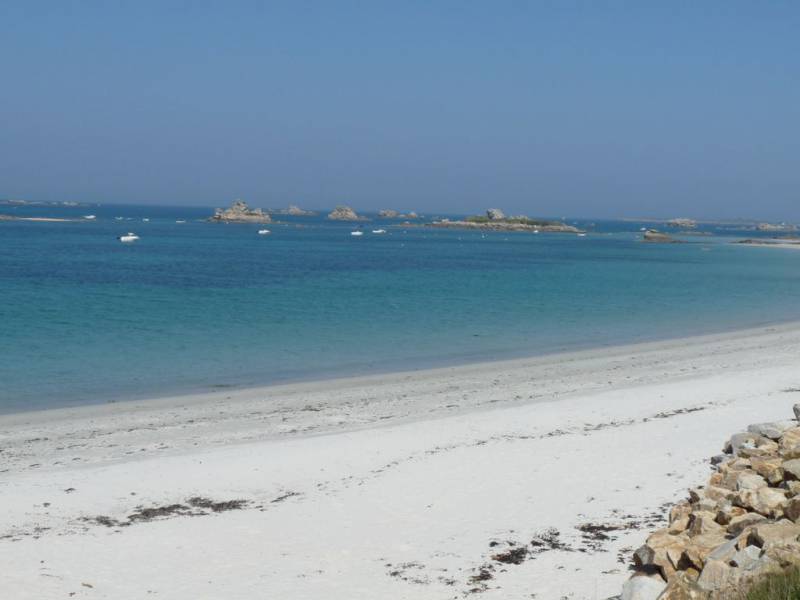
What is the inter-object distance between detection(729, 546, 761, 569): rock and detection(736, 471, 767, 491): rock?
5.25 feet

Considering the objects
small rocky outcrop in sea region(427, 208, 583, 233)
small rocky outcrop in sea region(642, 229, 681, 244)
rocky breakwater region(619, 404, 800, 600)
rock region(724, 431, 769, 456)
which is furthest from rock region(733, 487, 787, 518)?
small rocky outcrop in sea region(427, 208, 583, 233)

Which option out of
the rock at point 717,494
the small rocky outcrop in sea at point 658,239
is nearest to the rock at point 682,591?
the rock at point 717,494

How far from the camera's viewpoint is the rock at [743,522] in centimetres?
725

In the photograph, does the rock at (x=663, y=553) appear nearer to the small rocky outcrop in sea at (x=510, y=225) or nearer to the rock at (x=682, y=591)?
the rock at (x=682, y=591)

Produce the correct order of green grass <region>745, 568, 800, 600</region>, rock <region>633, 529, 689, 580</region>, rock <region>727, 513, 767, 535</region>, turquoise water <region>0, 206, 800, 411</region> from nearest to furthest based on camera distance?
green grass <region>745, 568, 800, 600</region> → rock <region>633, 529, 689, 580</region> → rock <region>727, 513, 767, 535</region> → turquoise water <region>0, 206, 800, 411</region>

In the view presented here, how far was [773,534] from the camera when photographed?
21.7 feet

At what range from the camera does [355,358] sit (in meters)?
25.3

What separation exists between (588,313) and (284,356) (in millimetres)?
16878

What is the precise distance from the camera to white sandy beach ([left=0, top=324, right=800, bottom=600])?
8.92 metres

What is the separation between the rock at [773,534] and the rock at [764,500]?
0.56m

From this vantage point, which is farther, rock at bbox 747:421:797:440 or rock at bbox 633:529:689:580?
rock at bbox 747:421:797:440

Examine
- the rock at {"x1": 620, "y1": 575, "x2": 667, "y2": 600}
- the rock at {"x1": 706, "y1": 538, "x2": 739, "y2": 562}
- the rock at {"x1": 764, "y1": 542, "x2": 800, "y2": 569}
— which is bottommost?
the rock at {"x1": 620, "y1": 575, "x2": 667, "y2": 600}

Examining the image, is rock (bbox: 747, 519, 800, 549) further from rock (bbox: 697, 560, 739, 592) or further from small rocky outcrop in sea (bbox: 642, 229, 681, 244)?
small rocky outcrop in sea (bbox: 642, 229, 681, 244)

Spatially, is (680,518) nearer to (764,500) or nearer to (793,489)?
(764,500)
